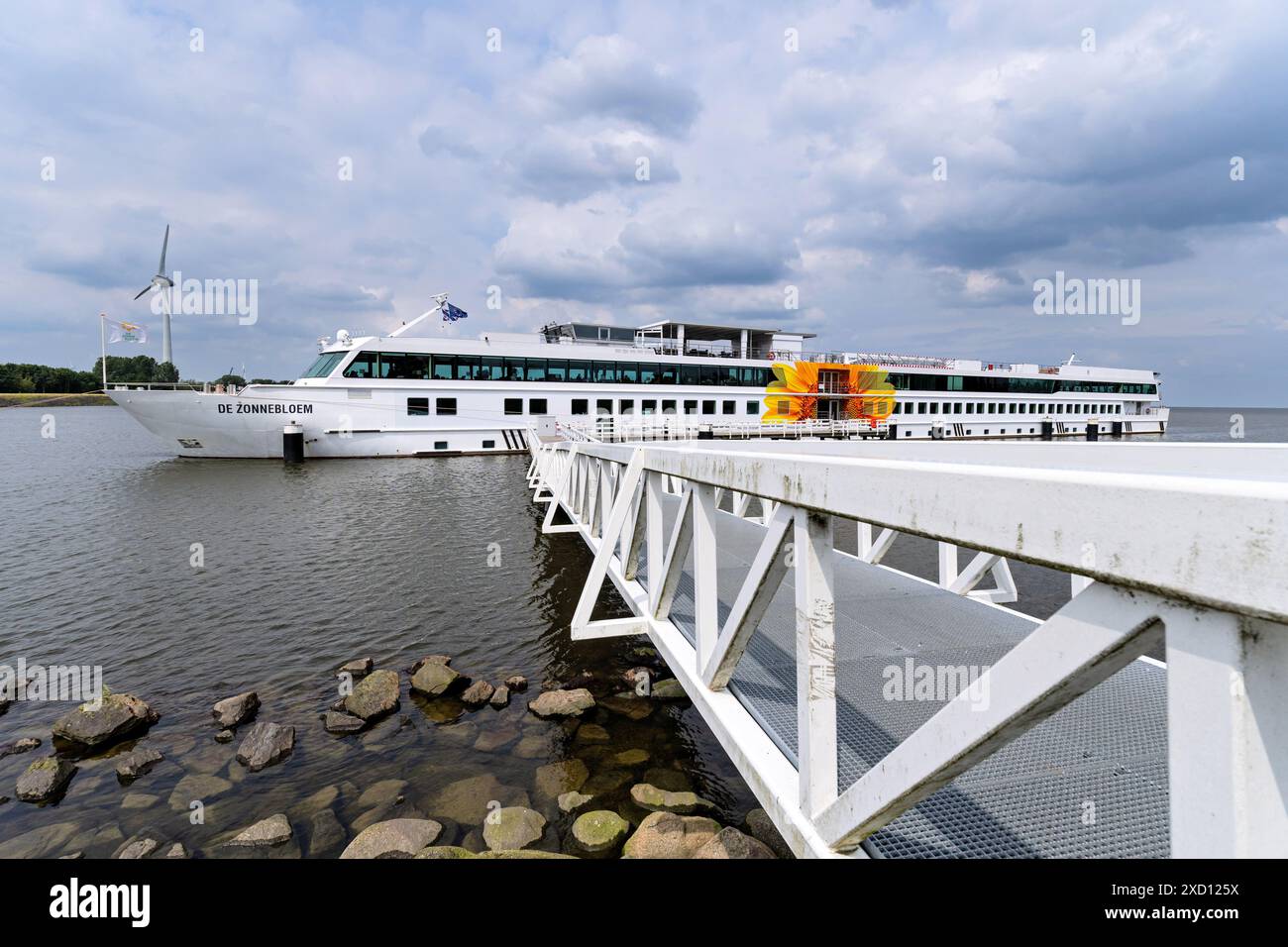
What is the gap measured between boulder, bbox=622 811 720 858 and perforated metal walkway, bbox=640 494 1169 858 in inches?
63.4

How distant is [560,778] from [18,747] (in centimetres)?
630

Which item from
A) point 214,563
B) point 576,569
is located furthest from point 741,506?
point 214,563

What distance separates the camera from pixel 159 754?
653 cm

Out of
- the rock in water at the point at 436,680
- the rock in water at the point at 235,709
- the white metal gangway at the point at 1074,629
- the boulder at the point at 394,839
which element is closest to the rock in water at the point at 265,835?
the boulder at the point at 394,839

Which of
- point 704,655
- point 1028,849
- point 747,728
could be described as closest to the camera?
point 1028,849

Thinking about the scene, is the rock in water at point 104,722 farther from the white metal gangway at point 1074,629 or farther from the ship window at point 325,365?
the ship window at point 325,365

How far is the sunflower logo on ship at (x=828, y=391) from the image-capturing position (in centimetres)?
4216

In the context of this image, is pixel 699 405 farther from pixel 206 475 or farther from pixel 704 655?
pixel 704 655

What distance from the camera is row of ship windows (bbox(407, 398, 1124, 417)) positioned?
117 ft

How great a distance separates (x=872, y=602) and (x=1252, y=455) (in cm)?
309

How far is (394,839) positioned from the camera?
5156 mm

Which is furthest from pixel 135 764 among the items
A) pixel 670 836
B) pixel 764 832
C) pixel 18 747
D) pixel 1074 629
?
pixel 1074 629

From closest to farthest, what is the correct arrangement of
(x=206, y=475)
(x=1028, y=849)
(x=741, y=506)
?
(x=1028, y=849) → (x=741, y=506) → (x=206, y=475)

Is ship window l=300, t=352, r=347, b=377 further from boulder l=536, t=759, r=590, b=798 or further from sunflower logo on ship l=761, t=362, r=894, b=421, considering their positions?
boulder l=536, t=759, r=590, b=798
